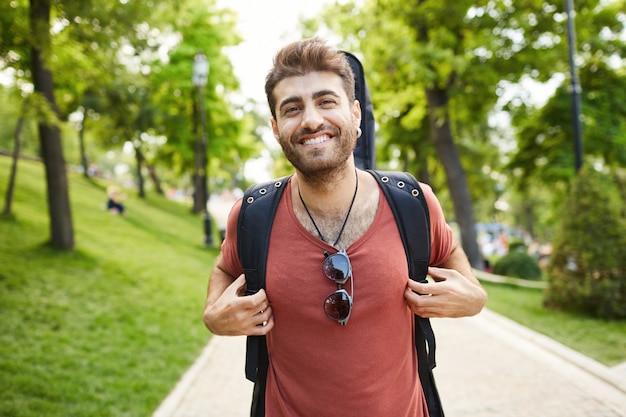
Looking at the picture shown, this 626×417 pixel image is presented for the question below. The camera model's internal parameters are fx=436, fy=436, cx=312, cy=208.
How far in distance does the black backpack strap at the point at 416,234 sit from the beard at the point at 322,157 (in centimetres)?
27

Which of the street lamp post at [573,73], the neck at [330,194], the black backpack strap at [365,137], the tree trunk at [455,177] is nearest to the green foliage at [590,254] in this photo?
the street lamp post at [573,73]

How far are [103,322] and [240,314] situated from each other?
575 cm

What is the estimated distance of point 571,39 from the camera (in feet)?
27.9

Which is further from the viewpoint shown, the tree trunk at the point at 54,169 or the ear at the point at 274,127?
the tree trunk at the point at 54,169

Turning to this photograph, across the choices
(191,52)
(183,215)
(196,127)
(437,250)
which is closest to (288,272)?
(437,250)

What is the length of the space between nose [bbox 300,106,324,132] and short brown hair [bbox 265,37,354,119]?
17 cm

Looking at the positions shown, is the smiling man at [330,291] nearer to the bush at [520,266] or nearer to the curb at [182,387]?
the curb at [182,387]

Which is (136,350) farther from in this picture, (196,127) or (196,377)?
(196,127)

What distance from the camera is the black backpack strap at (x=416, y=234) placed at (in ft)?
6.10

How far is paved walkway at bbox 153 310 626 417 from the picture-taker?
15.4ft

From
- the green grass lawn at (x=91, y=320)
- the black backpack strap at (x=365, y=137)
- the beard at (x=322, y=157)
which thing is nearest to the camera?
the beard at (x=322, y=157)

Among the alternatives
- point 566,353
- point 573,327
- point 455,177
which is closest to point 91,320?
point 566,353

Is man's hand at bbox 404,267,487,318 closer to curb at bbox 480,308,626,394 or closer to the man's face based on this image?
the man's face

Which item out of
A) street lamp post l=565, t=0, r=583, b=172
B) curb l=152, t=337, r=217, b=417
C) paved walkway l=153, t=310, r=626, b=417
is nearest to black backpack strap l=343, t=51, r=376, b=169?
paved walkway l=153, t=310, r=626, b=417
